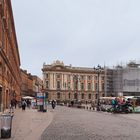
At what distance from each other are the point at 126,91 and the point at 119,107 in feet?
240

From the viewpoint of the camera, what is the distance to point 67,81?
175125 mm

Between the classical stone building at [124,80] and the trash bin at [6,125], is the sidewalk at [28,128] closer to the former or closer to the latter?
the trash bin at [6,125]

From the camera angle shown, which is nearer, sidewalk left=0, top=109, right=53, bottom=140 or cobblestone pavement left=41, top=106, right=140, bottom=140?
cobblestone pavement left=41, top=106, right=140, bottom=140

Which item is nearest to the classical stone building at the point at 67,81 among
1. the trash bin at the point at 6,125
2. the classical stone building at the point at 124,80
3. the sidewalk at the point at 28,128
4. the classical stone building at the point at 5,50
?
the classical stone building at the point at 124,80

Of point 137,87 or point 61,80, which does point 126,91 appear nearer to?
point 137,87

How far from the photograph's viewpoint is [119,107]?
41.9 metres

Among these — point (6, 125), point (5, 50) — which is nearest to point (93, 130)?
point (6, 125)

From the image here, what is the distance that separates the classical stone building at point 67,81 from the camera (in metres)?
172

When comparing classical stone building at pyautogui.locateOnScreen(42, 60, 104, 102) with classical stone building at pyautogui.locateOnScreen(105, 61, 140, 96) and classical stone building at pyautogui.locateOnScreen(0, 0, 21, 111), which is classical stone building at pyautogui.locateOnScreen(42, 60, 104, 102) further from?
classical stone building at pyautogui.locateOnScreen(0, 0, 21, 111)

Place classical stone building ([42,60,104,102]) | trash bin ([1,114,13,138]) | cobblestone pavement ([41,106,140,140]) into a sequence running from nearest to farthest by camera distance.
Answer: trash bin ([1,114,13,138]), cobblestone pavement ([41,106,140,140]), classical stone building ([42,60,104,102])

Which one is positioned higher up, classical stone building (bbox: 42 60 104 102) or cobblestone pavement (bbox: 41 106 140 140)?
classical stone building (bbox: 42 60 104 102)

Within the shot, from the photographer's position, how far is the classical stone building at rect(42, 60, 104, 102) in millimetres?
172500

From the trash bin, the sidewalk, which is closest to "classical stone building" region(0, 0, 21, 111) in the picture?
the sidewalk

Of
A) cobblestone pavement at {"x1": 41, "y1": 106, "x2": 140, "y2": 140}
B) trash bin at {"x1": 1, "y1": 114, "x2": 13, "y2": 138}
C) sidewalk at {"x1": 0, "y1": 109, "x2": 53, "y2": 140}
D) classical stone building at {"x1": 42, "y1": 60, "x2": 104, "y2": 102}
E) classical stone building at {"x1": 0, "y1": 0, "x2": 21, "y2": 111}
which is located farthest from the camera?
classical stone building at {"x1": 42, "y1": 60, "x2": 104, "y2": 102}
